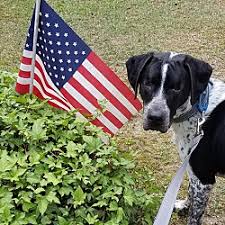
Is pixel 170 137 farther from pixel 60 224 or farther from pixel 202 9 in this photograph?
pixel 202 9

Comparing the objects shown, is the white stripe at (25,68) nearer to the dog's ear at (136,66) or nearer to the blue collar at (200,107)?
the dog's ear at (136,66)

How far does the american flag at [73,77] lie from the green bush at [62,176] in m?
0.19

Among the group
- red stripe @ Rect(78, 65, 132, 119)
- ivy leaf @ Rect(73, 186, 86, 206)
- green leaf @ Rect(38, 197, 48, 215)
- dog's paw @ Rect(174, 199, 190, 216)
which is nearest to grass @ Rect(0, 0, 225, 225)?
dog's paw @ Rect(174, 199, 190, 216)

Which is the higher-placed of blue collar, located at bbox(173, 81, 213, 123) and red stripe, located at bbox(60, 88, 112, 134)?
red stripe, located at bbox(60, 88, 112, 134)

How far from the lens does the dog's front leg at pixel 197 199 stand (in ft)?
13.2

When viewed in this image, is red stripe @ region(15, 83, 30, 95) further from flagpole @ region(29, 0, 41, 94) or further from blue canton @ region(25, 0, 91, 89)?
blue canton @ region(25, 0, 91, 89)

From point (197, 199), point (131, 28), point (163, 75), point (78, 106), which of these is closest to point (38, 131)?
point (78, 106)

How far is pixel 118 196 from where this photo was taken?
3.37 m

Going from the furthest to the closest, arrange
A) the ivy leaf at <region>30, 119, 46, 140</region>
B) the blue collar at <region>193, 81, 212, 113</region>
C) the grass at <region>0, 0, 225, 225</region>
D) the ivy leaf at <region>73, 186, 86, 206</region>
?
the grass at <region>0, 0, 225, 225</region> → the blue collar at <region>193, 81, 212, 113</region> → the ivy leaf at <region>30, 119, 46, 140</region> → the ivy leaf at <region>73, 186, 86, 206</region>

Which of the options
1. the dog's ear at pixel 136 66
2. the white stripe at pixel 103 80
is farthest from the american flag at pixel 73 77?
the dog's ear at pixel 136 66

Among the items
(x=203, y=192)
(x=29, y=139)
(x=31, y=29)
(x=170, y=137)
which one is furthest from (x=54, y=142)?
(x=170, y=137)

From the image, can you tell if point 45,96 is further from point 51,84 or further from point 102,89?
point 102,89

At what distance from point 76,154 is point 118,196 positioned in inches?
14.1

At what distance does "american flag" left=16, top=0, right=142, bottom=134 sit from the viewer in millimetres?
3926
